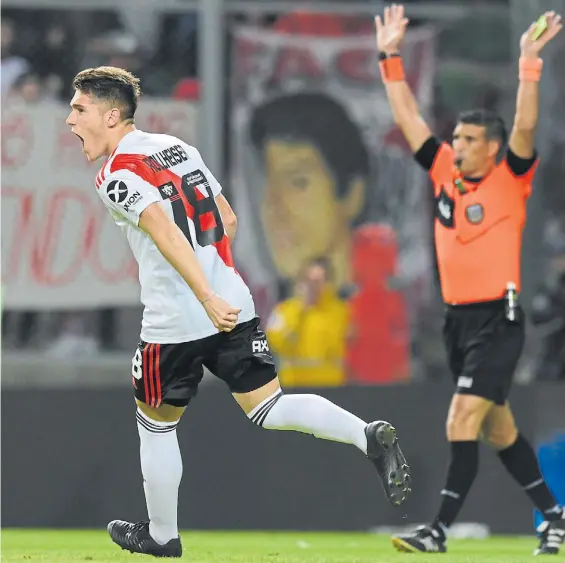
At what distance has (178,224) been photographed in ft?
22.5

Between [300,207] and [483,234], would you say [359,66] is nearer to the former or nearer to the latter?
[300,207]

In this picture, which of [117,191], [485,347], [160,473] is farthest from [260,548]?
[117,191]

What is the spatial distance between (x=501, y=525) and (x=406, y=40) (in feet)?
12.3

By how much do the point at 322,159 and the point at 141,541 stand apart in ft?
19.1

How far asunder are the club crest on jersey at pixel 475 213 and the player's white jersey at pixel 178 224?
6.88 feet

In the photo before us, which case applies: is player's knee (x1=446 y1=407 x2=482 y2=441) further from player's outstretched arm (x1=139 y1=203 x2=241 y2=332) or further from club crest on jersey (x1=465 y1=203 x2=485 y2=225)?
player's outstretched arm (x1=139 y1=203 x2=241 y2=332)

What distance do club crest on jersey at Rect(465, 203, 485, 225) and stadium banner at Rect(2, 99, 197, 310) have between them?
3.70 metres

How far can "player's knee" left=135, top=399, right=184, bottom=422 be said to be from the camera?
7066 mm

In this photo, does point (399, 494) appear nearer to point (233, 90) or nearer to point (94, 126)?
point (94, 126)

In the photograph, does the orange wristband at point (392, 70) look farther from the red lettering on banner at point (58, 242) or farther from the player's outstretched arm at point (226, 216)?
the red lettering on banner at point (58, 242)

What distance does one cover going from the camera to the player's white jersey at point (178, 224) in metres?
6.83

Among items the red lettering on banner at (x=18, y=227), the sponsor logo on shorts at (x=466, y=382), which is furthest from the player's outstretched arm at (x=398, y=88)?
the red lettering on banner at (x=18, y=227)

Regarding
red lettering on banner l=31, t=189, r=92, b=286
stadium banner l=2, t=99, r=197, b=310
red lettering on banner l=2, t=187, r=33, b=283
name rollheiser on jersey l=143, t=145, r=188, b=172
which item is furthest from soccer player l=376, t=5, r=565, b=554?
red lettering on banner l=2, t=187, r=33, b=283

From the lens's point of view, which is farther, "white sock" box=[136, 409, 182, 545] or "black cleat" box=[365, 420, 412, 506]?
"white sock" box=[136, 409, 182, 545]
